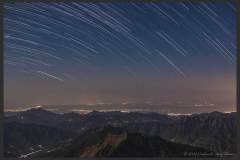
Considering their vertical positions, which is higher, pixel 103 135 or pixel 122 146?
pixel 103 135

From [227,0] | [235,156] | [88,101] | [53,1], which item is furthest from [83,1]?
[88,101]

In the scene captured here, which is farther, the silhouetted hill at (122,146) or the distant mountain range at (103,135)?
the distant mountain range at (103,135)

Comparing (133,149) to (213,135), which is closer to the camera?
(133,149)

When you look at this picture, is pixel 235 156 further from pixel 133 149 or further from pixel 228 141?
pixel 228 141

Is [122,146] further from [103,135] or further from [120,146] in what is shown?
[103,135]

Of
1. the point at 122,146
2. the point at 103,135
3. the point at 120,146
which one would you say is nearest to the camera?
the point at 103,135

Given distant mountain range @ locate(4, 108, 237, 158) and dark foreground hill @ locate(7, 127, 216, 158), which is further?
distant mountain range @ locate(4, 108, 237, 158)

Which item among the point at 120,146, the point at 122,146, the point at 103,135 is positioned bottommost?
the point at 122,146

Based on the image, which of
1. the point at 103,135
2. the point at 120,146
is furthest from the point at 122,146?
the point at 103,135
